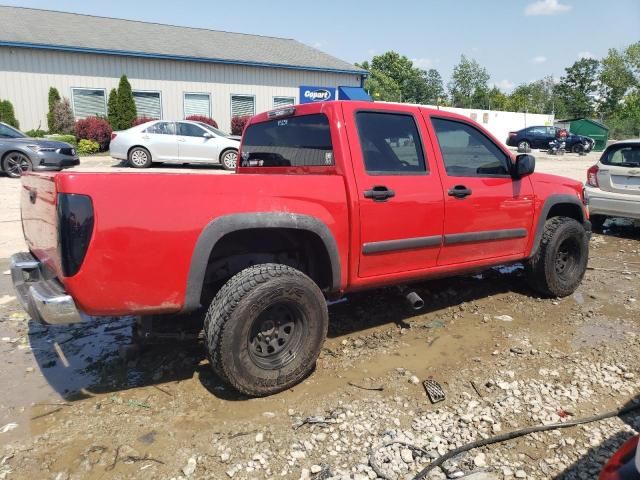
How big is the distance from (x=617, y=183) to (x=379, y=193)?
Answer: 6003mm

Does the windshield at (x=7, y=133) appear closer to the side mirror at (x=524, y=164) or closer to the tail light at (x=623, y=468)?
the side mirror at (x=524, y=164)

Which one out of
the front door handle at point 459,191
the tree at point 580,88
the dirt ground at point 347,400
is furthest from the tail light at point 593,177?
the tree at point 580,88

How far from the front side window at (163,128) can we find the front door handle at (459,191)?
41.5 ft

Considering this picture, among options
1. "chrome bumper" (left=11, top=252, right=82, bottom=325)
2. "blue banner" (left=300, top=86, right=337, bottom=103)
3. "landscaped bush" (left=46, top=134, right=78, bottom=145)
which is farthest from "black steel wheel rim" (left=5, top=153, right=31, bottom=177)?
"chrome bumper" (left=11, top=252, right=82, bottom=325)

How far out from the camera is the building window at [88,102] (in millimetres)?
20391

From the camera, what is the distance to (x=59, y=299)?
262cm

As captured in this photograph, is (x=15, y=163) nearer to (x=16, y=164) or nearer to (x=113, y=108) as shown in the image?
(x=16, y=164)

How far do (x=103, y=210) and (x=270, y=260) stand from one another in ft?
4.22

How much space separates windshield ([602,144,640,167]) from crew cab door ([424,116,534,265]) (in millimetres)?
4283

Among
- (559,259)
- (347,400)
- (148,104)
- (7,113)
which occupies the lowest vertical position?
(347,400)

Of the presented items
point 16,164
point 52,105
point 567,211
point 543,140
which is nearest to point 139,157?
point 16,164

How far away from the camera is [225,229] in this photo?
2.89m

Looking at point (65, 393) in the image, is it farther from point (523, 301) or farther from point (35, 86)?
point (35, 86)

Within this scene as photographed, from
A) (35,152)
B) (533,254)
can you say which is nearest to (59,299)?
(533,254)
